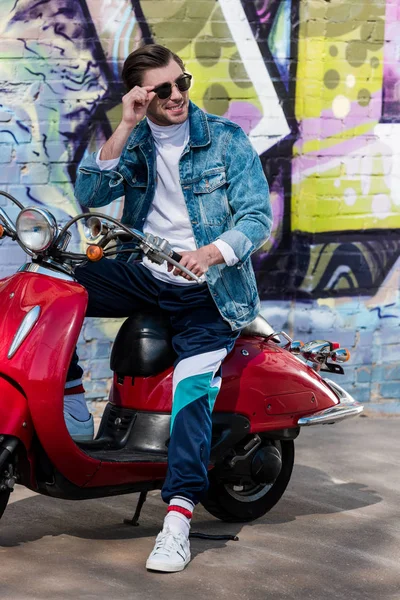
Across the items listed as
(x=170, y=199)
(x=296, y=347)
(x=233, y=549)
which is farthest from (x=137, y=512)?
(x=170, y=199)

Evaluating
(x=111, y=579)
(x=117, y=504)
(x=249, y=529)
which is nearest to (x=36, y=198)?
(x=117, y=504)

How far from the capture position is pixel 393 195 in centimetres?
646

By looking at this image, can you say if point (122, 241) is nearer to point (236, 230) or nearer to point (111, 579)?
point (236, 230)

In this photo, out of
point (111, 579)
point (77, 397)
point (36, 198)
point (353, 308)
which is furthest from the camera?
point (353, 308)

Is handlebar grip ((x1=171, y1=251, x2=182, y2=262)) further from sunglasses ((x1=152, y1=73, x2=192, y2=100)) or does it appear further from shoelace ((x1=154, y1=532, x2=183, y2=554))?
shoelace ((x1=154, y1=532, x2=183, y2=554))

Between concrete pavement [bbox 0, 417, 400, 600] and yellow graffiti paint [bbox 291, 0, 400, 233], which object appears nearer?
concrete pavement [bbox 0, 417, 400, 600]

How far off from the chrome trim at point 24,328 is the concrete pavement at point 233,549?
72 centimetres

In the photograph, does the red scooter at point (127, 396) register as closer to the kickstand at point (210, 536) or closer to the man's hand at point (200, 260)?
the man's hand at point (200, 260)

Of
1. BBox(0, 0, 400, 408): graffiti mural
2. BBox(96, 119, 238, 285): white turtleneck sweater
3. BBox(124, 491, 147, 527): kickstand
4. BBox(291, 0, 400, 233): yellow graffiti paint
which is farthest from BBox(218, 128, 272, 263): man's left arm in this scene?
BBox(291, 0, 400, 233): yellow graffiti paint

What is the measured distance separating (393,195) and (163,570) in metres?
3.28

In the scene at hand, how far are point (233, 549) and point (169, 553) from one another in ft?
1.25

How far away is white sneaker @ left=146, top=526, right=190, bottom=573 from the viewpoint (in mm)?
3770

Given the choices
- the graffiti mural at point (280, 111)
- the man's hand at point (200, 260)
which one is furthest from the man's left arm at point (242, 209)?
the graffiti mural at point (280, 111)

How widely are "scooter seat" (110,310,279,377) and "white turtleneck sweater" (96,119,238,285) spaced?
0.52 ft
